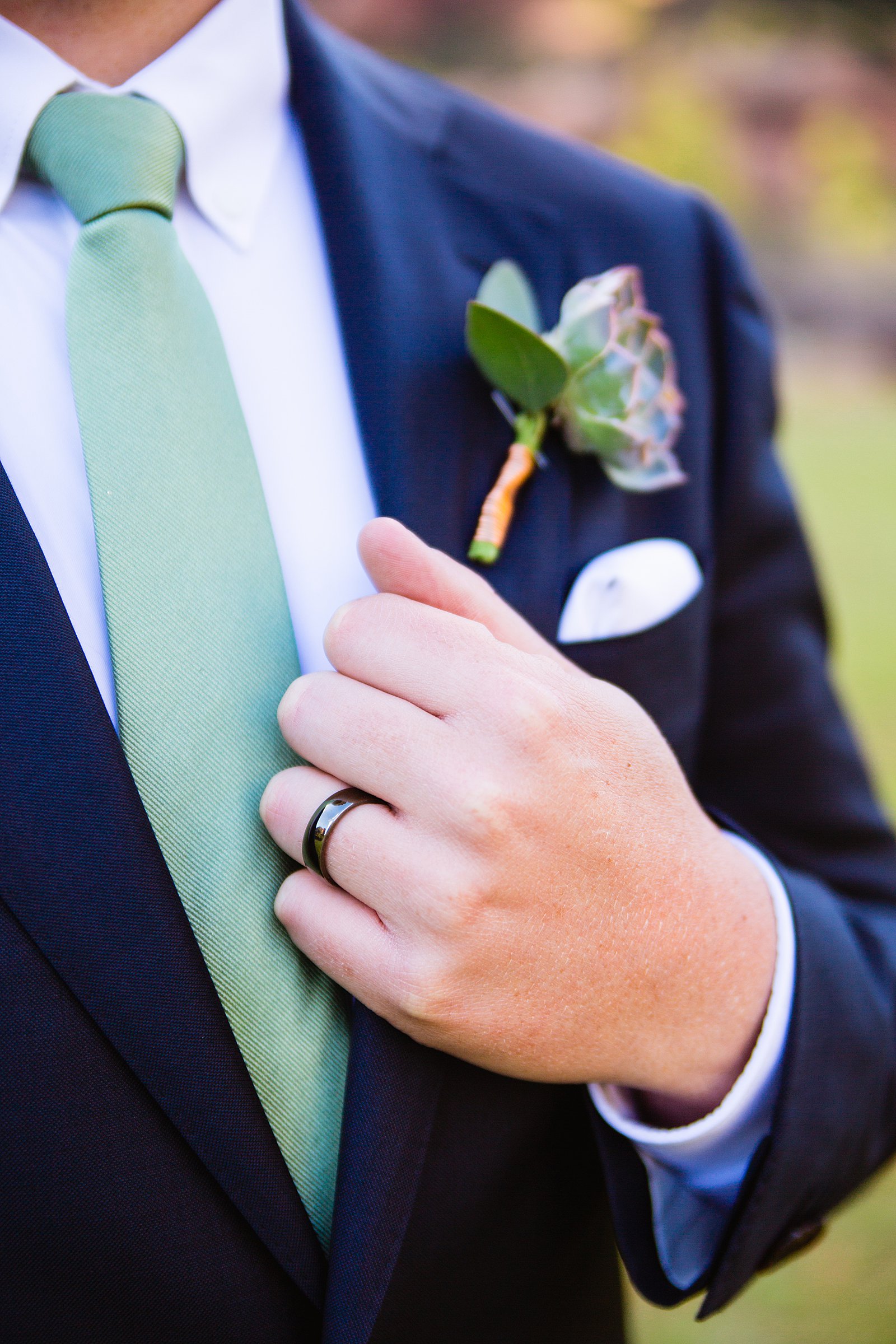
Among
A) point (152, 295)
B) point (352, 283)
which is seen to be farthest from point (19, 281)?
point (352, 283)

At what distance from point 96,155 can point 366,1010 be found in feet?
2.27

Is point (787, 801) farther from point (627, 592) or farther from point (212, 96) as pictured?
point (212, 96)

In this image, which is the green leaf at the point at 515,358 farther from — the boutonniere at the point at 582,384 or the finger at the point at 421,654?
the finger at the point at 421,654

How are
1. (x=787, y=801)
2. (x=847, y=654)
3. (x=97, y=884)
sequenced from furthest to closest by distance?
(x=847, y=654) < (x=787, y=801) < (x=97, y=884)

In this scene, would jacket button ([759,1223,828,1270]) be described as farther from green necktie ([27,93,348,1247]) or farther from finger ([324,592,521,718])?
finger ([324,592,521,718])

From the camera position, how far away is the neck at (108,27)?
801 mm

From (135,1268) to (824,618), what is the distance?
993mm

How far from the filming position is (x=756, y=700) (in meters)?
1.16

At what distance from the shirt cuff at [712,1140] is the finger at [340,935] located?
31cm

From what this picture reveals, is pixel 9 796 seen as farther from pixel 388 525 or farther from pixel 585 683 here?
pixel 585 683

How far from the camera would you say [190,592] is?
723mm

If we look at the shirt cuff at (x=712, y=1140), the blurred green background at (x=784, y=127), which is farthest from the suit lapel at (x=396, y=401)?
the blurred green background at (x=784, y=127)

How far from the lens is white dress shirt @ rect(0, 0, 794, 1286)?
74 centimetres

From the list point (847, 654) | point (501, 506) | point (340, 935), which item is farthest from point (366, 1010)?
point (847, 654)
